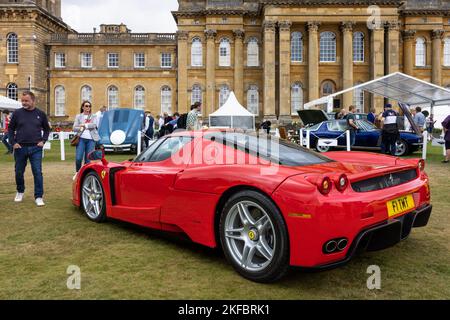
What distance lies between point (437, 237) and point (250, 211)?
8.85 feet

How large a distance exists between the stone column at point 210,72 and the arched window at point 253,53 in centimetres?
361

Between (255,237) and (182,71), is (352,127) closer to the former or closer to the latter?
(255,237)

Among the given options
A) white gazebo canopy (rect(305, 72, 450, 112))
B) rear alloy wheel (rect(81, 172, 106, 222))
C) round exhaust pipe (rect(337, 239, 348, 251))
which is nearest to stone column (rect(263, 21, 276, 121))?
white gazebo canopy (rect(305, 72, 450, 112))

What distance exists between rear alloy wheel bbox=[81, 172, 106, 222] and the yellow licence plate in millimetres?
3610

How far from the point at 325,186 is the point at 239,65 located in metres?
40.7

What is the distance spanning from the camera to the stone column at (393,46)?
133 ft

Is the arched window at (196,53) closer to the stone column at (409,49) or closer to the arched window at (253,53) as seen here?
the arched window at (253,53)

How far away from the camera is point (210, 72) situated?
42594 mm

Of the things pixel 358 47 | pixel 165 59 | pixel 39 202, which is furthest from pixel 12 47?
pixel 39 202

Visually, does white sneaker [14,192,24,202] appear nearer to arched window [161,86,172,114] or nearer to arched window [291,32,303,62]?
arched window [291,32,303,62]
